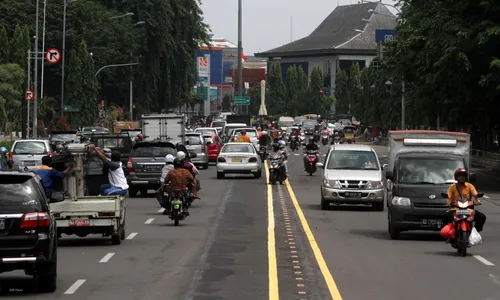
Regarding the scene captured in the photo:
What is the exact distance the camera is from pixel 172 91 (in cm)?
10300

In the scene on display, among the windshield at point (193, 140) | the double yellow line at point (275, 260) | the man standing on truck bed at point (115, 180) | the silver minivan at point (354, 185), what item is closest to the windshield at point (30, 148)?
the windshield at point (193, 140)

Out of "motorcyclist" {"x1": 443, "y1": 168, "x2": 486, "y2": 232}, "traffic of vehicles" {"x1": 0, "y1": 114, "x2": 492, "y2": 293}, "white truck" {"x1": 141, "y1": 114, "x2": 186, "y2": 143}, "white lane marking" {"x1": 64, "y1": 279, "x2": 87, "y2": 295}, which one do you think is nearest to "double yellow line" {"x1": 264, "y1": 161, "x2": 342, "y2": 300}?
"traffic of vehicles" {"x1": 0, "y1": 114, "x2": 492, "y2": 293}

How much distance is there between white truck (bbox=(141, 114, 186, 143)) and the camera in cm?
5769

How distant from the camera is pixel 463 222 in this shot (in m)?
20.6

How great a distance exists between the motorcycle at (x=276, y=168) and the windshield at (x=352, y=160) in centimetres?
977

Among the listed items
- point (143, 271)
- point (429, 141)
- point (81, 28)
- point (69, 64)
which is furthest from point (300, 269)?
point (81, 28)

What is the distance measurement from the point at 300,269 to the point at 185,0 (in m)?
88.1

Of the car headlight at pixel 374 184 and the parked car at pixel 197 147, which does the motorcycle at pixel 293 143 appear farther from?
the car headlight at pixel 374 184

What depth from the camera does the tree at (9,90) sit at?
255 ft

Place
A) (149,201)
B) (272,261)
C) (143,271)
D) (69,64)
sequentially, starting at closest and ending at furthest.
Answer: (143,271) < (272,261) < (149,201) < (69,64)

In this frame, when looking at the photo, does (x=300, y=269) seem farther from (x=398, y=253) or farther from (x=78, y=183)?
(x=78, y=183)

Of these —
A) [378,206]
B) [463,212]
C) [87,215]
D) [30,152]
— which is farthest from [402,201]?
[30,152]

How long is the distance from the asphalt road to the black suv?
0.61 m

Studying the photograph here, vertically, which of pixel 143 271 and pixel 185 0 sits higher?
pixel 185 0
